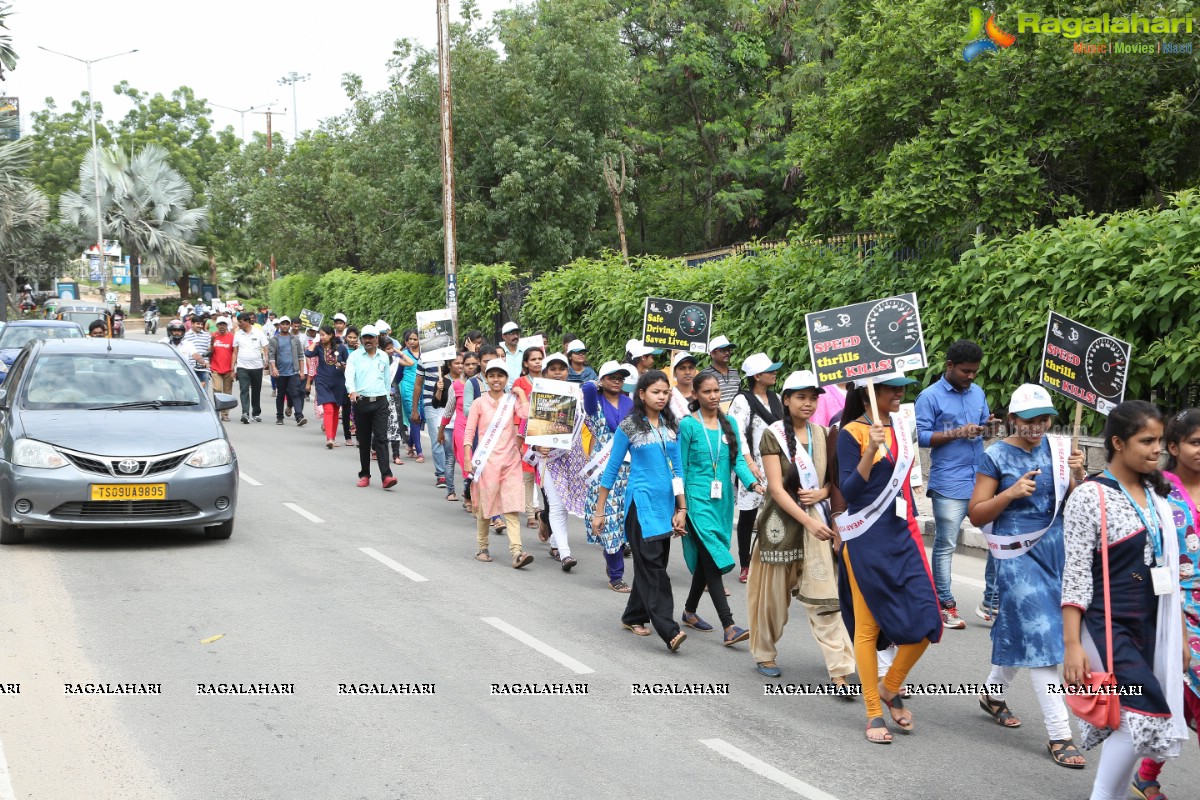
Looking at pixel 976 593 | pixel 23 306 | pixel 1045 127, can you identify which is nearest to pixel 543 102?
pixel 1045 127

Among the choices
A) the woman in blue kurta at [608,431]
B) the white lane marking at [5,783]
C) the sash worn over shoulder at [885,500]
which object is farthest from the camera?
the woman in blue kurta at [608,431]

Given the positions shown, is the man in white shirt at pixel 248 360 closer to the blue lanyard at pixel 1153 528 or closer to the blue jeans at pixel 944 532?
the blue jeans at pixel 944 532

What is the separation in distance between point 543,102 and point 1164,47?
51.5ft

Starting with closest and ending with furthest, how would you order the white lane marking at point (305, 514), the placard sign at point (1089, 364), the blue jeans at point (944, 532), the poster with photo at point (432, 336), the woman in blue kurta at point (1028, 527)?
1. the woman in blue kurta at point (1028, 527)
2. the placard sign at point (1089, 364)
3. the blue jeans at point (944, 532)
4. the white lane marking at point (305, 514)
5. the poster with photo at point (432, 336)

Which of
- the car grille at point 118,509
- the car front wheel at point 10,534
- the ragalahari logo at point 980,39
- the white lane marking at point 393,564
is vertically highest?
the ragalahari logo at point 980,39

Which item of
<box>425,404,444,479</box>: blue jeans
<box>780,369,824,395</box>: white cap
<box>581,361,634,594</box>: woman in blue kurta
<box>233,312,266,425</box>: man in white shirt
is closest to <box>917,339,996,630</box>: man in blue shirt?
<box>780,369,824,395</box>: white cap

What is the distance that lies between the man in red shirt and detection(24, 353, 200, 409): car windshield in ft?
36.7

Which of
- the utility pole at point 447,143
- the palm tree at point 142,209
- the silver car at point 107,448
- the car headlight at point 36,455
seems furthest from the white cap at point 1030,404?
the palm tree at point 142,209

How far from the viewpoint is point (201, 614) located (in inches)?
316

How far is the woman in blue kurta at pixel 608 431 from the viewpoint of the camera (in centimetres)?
880

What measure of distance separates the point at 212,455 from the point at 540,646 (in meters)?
4.12

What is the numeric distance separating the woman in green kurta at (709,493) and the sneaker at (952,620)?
1434 millimetres

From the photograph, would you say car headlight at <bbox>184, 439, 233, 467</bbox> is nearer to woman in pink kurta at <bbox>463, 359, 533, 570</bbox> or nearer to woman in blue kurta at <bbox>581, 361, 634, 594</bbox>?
woman in pink kurta at <bbox>463, 359, 533, 570</bbox>

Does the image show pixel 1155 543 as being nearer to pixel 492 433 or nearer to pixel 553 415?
pixel 553 415
